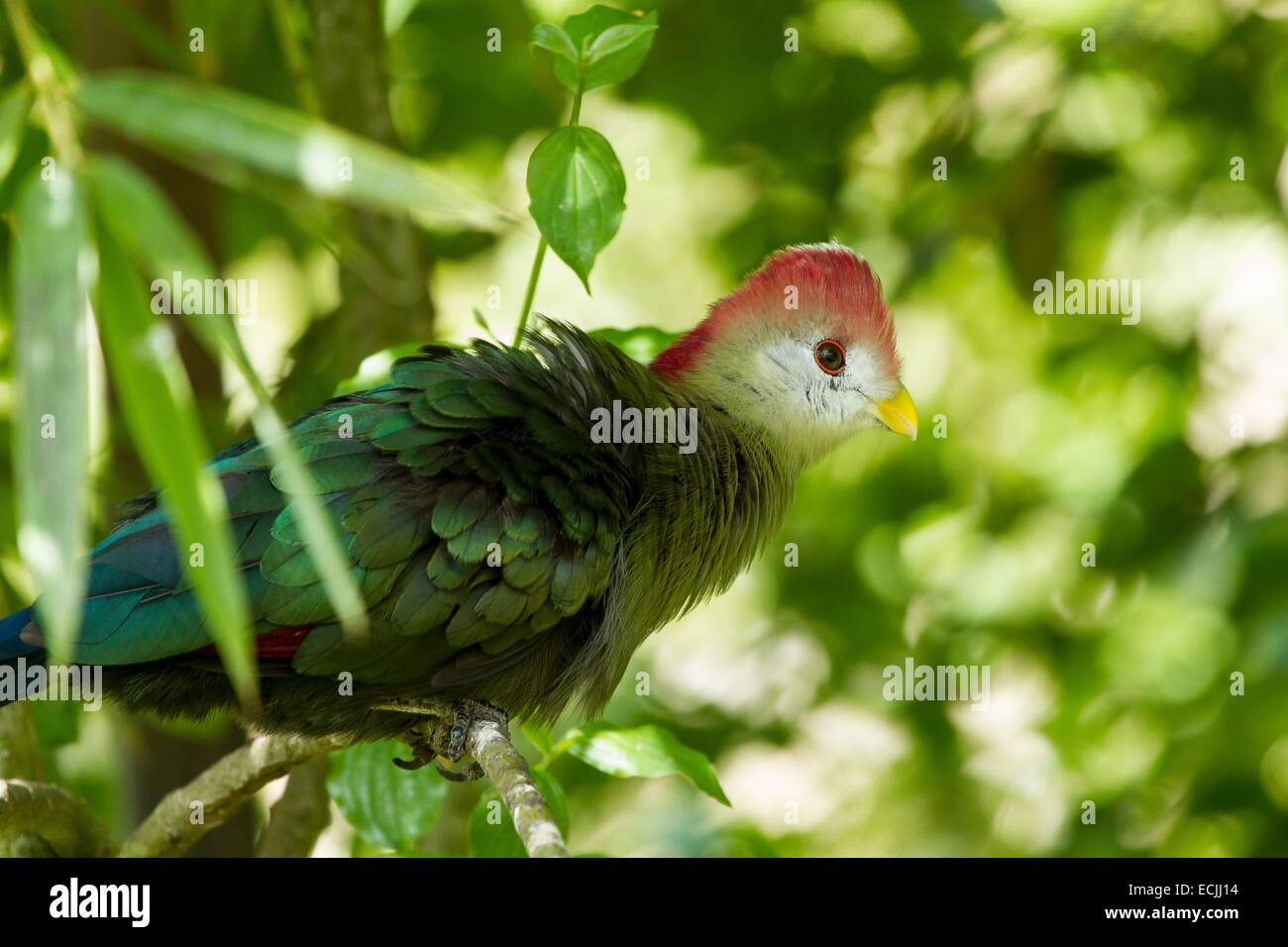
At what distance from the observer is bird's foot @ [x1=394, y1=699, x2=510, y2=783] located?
2.55 metres

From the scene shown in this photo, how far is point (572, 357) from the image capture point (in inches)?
104

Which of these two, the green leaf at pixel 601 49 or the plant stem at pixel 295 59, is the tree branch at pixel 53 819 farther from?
the plant stem at pixel 295 59

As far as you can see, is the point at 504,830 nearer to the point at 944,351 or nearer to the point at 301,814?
the point at 301,814

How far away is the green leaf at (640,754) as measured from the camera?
2.28 m

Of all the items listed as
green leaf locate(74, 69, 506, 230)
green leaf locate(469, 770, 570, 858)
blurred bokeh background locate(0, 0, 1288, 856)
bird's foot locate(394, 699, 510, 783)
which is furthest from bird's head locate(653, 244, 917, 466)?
green leaf locate(74, 69, 506, 230)

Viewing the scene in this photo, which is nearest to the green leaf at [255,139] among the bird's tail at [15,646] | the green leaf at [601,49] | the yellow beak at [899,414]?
the green leaf at [601,49]

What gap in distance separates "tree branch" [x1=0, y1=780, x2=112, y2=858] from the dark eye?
1754 millimetres

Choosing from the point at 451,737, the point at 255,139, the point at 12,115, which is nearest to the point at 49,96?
the point at 12,115

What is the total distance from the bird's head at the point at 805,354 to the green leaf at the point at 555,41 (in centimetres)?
104

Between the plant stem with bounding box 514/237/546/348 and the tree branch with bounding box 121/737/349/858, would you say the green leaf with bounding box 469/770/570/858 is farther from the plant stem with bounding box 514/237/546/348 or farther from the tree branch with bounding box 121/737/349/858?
the plant stem with bounding box 514/237/546/348

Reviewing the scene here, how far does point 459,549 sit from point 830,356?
1106 millimetres

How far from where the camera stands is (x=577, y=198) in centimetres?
210

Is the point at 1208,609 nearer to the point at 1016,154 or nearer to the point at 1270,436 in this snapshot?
the point at 1270,436

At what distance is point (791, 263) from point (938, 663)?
1525mm
